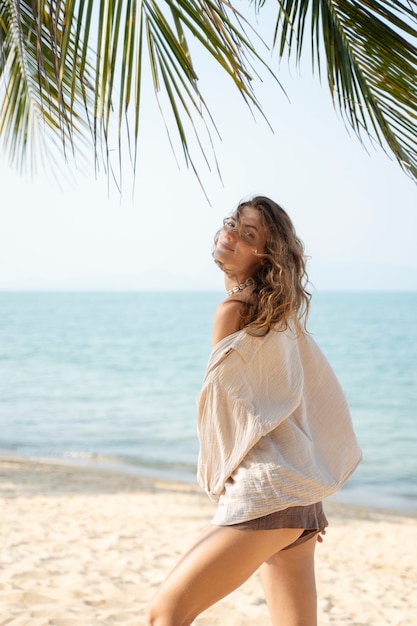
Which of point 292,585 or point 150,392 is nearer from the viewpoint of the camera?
point 292,585

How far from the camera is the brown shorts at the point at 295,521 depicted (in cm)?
221

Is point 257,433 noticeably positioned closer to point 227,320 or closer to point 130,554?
point 227,320

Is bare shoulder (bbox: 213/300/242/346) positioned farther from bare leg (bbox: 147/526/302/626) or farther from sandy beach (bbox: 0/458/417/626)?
sandy beach (bbox: 0/458/417/626)

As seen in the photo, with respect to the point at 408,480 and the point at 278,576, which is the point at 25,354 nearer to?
the point at 408,480

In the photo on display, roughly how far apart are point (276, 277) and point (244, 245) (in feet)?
0.50

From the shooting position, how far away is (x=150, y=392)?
70.9ft

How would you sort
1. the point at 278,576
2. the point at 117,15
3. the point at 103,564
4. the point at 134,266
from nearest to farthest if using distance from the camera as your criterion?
the point at 117,15 → the point at 278,576 → the point at 103,564 → the point at 134,266

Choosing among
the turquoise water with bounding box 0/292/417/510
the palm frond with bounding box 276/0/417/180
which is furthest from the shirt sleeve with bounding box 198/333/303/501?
the turquoise water with bounding box 0/292/417/510

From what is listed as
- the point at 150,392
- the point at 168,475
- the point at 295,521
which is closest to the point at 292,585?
the point at 295,521

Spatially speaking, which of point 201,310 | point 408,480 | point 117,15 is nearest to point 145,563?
point 117,15

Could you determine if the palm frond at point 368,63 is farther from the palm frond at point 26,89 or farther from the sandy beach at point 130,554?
the sandy beach at point 130,554

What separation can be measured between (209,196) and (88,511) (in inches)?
234

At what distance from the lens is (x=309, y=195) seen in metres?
66.7

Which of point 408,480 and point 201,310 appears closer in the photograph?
point 408,480
